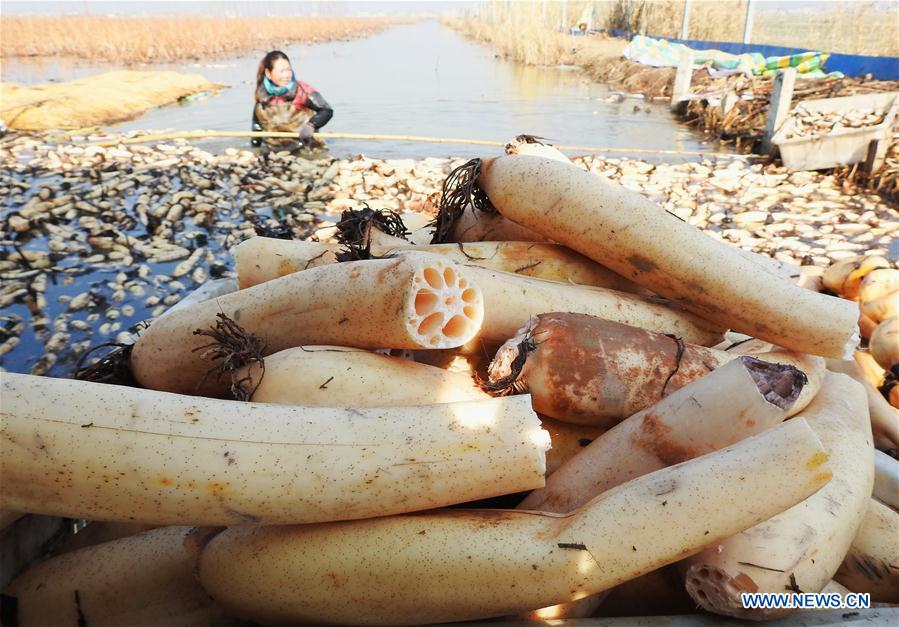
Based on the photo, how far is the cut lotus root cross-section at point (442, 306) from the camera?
1.87 meters

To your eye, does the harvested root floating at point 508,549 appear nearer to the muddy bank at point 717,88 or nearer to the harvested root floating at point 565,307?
the harvested root floating at point 565,307

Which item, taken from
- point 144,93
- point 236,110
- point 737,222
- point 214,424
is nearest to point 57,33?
point 144,93

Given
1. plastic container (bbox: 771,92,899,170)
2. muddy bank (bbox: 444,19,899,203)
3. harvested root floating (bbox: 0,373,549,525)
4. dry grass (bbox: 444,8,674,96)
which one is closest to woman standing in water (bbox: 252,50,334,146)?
plastic container (bbox: 771,92,899,170)

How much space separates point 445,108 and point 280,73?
668 centimetres

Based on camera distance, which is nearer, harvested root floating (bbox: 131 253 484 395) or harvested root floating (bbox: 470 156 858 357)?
harvested root floating (bbox: 131 253 484 395)

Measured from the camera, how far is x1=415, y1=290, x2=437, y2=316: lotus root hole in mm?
1904

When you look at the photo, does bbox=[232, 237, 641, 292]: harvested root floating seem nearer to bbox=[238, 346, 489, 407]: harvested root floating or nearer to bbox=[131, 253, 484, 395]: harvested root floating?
bbox=[131, 253, 484, 395]: harvested root floating

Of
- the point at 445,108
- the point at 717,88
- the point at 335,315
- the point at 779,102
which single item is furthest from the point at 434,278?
the point at 445,108

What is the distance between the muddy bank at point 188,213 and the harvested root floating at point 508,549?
2364 mm

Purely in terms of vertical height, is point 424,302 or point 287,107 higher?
point 424,302

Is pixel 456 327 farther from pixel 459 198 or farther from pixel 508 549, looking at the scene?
pixel 459 198

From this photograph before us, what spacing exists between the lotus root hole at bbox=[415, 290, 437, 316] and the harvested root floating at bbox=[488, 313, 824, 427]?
30cm

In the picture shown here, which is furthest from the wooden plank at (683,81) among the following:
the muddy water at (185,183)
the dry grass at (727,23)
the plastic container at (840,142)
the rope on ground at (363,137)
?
the dry grass at (727,23)

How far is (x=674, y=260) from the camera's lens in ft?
7.64
